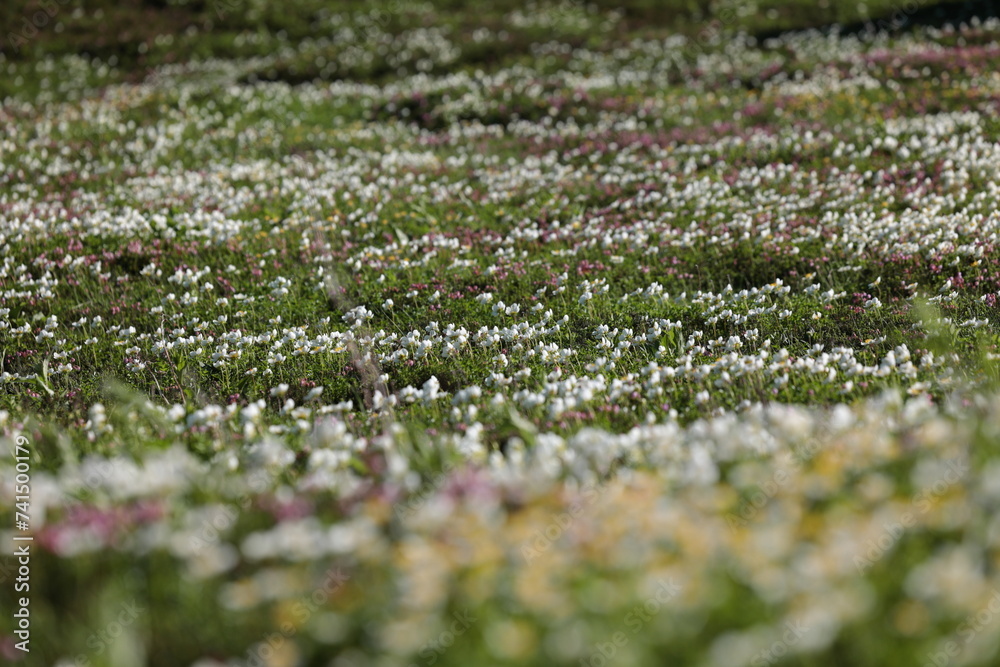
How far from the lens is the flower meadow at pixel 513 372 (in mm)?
3104

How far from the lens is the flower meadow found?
3.10 m

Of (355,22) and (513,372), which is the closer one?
(513,372)

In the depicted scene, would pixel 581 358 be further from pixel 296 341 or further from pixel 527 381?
pixel 296 341

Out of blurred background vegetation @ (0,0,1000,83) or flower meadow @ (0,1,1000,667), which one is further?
blurred background vegetation @ (0,0,1000,83)

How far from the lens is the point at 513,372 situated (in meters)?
7.82

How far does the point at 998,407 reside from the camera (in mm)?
4062

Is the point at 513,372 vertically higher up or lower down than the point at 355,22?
lower down

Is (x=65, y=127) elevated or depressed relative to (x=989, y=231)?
elevated

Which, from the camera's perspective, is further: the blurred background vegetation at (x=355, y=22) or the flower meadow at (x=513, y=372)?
the blurred background vegetation at (x=355, y=22)

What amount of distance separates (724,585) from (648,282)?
302 inches

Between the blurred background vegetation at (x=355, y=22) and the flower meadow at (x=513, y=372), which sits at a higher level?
the blurred background vegetation at (x=355, y=22)

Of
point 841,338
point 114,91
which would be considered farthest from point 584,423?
point 114,91

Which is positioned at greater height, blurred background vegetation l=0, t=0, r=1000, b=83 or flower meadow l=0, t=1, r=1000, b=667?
blurred background vegetation l=0, t=0, r=1000, b=83

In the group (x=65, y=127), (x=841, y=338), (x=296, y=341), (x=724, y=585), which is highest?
(x=65, y=127)
